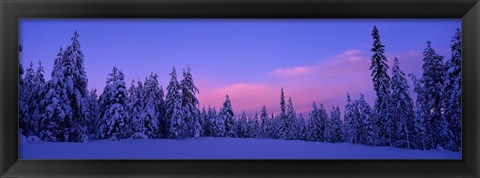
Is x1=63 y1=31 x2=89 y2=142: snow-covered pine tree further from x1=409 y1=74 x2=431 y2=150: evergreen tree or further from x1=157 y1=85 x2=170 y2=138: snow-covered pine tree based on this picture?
x1=409 y1=74 x2=431 y2=150: evergreen tree

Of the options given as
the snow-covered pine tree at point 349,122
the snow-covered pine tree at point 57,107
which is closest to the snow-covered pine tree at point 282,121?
the snow-covered pine tree at point 349,122

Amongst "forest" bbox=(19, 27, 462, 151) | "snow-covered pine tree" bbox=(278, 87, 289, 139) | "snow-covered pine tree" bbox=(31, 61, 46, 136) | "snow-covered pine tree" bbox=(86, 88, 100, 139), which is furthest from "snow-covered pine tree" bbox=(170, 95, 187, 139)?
"snow-covered pine tree" bbox=(31, 61, 46, 136)

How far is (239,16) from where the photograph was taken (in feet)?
14.9

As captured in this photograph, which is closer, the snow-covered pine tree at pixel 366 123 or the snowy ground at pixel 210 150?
the snowy ground at pixel 210 150

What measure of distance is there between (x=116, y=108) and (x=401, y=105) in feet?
8.11

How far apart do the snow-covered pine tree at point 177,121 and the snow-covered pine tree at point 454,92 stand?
2260 millimetres

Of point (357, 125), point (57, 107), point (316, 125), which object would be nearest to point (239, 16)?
point (316, 125)

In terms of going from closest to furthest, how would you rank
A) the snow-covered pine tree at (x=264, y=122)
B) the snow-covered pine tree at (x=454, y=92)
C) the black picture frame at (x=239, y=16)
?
the black picture frame at (x=239, y=16) < the snow-covered pine tree at (x=454, y=92) < the snow-covered pine tree at (x=264, y=122)

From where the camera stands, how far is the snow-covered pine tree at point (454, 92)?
15.0 ft

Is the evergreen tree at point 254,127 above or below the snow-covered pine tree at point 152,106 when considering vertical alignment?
below

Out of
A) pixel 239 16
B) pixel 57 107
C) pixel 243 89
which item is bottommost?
pixel 57 107

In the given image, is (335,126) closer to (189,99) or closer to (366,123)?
(366,123)

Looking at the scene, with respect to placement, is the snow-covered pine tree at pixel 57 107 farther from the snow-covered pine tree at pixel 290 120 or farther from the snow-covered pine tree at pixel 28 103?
the snow-covered pine tree at pixel 290 120

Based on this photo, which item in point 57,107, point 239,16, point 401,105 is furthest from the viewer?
point 401,105
